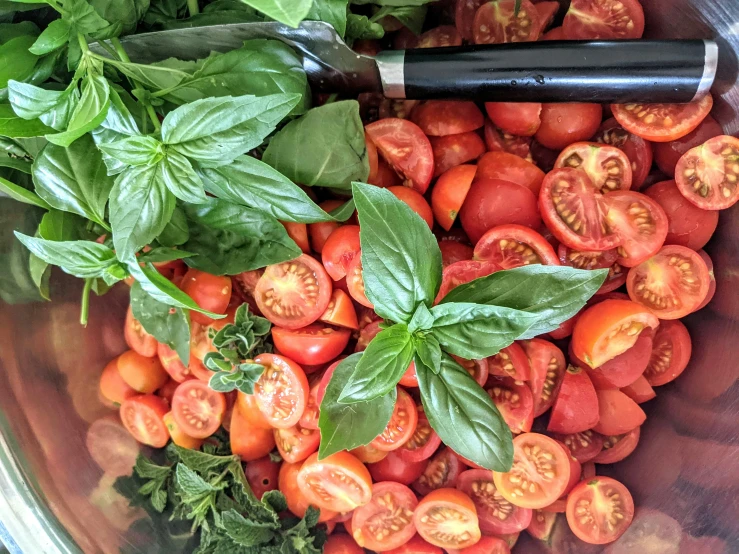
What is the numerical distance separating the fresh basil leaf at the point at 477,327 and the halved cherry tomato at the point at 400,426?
0.77 feet

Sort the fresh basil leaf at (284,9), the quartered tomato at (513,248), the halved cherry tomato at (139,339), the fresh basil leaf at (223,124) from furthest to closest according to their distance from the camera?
the halved cherry tomato at (139,339) → the quartered tomato at (513,248) → the fresh basil leaf at (223,124) → the fresh basil leaf at (284,9)

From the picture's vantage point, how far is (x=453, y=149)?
1166mm

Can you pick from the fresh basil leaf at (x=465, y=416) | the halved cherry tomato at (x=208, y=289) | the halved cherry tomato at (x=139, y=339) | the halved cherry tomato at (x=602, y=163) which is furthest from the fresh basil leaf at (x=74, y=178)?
the halved cherry tomato at (x=602, y=163)

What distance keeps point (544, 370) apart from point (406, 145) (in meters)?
0.53

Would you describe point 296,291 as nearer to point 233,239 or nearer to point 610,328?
point 233,239

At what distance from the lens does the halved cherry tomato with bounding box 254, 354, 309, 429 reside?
3.66 ft

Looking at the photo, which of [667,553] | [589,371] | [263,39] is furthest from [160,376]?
[667,553]

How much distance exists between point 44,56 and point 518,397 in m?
1.04

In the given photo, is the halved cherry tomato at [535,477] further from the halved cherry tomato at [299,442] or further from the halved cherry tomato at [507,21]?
the halved cherry tomato at [507,21]

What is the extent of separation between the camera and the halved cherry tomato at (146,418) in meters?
1.27

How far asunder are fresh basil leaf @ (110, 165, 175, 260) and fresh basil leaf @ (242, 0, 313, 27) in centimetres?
39

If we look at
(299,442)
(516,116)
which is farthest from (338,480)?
(516,116)

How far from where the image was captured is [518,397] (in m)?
1.08

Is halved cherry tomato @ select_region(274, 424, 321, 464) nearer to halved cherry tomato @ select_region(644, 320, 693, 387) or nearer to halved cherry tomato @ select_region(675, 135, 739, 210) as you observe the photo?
halved cherry tomato @ select_region(644, 320, 693, 387)
